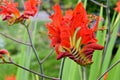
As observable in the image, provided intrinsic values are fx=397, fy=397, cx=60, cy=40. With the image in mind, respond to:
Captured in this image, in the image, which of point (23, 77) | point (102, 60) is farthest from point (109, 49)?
point (23, 77)

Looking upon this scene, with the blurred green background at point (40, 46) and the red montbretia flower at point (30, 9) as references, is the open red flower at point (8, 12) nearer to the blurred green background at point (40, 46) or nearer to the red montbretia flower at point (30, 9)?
the red montbretia flower at point (30, 9)

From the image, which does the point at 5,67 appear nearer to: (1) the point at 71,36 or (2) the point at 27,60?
(2) the point at 27,60

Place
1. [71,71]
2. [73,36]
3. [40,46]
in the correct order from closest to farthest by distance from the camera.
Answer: [73,36]
[71,71]
[40,46]

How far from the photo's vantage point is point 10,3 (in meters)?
1.29

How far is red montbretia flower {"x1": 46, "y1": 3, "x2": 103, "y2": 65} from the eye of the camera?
94 cm

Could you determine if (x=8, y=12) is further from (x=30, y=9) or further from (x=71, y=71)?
(x=71, y=71)

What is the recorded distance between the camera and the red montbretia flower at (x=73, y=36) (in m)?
0.94

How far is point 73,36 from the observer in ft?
3.15

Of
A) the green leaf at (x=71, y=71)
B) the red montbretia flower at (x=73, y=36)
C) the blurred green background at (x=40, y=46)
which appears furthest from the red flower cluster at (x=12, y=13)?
the blurred green background at (x=40, y=46)

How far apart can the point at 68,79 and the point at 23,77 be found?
21cm

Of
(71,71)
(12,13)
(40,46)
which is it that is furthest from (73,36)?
(40,46)

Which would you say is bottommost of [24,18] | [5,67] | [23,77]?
[5,67]

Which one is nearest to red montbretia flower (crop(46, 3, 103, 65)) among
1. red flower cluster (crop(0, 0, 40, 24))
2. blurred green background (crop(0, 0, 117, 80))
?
red flower cluster (crop(0, 0, 40, 24))

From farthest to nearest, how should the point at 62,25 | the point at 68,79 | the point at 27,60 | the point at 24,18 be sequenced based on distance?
the point at 27,60 < the point at 68,79 < the point at 24,18 < the point at 62,25
